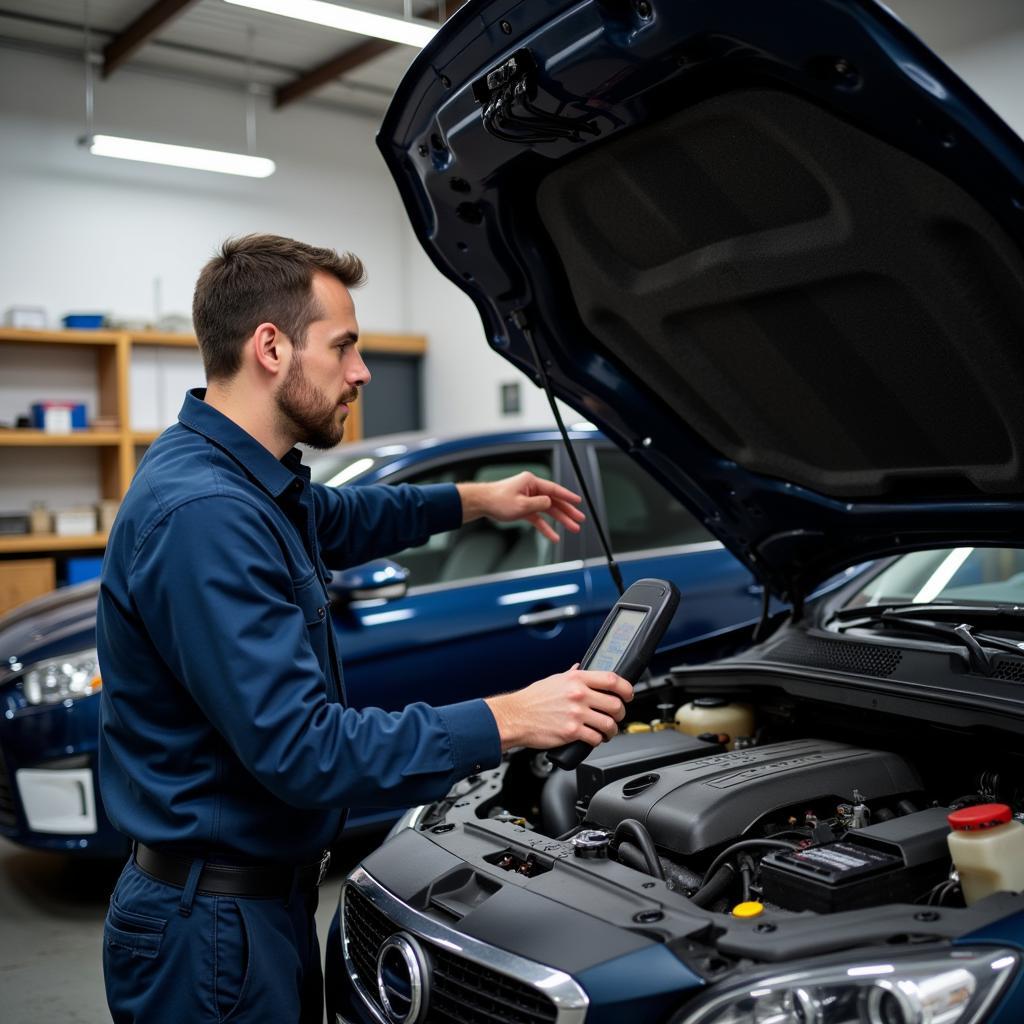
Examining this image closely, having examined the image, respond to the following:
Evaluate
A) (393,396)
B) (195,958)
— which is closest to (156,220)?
(393,396)

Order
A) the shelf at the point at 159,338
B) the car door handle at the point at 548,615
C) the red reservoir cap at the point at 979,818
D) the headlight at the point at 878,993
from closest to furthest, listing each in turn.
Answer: the headlight at the point at 878,993 < the red reservoir cap at the point at 979,818 < the car door handle at the point at 548,615 < the shelf at the point at 159,338

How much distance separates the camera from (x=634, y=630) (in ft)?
5.58

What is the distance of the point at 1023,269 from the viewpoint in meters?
1.44

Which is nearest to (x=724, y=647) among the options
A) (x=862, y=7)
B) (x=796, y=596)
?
(x=796, y=596)

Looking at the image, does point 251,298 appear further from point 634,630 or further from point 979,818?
point 979,818

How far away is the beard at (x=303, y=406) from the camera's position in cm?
166

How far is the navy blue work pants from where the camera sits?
5.04 ft

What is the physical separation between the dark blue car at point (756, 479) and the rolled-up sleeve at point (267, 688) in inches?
9.7

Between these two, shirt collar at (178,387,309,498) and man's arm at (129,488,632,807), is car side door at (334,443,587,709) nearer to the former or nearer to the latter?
shirt collar at (178,387,309,498)

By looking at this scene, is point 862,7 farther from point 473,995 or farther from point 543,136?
point 473,995

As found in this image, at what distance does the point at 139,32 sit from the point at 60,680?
20.8 feet

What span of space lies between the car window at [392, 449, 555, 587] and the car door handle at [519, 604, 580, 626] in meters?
0.18

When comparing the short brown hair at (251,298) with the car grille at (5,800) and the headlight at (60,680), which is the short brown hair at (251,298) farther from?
the car grille at (5,800)

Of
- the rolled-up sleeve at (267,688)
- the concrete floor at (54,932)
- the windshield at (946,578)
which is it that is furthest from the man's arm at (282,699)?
the concrete floor at (54,932)
